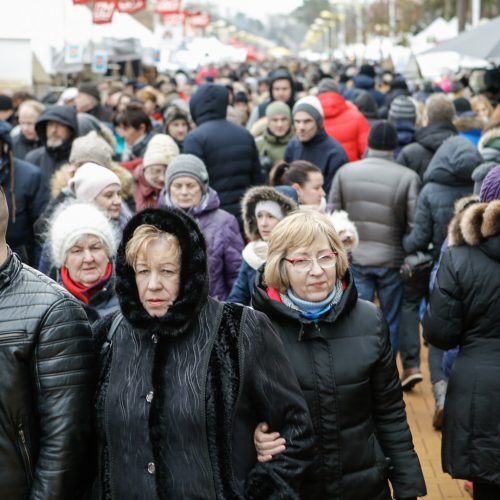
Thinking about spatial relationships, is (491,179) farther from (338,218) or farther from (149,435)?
(149,435)

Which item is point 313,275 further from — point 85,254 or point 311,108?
point 311,108

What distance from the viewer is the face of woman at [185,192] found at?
6.21 meters

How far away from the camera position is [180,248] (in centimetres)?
308

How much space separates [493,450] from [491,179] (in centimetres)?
124

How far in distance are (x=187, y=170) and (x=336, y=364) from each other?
9.76 ft

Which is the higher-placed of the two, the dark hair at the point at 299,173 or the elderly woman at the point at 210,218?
the dark hair at the point at 299,173

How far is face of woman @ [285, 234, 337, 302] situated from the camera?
3545mm

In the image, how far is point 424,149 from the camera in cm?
880

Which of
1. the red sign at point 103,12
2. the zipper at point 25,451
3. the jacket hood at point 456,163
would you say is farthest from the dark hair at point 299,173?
the red sign at point 103,12

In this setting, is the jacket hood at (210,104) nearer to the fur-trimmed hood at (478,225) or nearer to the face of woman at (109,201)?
the face of woman at (109,201)

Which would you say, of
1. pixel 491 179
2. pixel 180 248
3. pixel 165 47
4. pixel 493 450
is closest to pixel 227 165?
pixel 491 179

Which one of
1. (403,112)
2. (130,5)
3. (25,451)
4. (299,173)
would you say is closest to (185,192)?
(299,173)

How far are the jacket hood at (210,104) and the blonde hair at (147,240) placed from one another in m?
5.46

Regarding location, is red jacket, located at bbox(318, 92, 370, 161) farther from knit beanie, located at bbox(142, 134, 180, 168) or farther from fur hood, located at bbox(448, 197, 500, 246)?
fur hood, located at bbox(448, 197, 500, 246)
